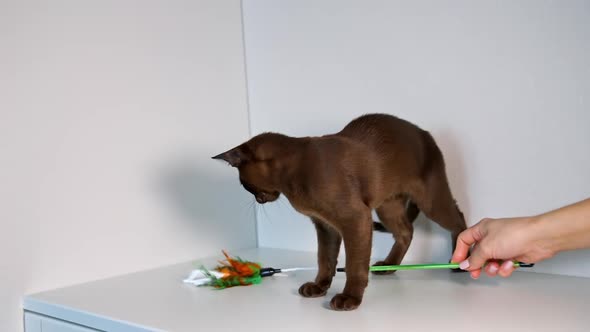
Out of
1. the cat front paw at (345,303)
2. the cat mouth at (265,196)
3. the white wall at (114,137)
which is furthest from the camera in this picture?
the white wall at (114,137)

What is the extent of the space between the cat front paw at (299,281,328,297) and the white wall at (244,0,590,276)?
376 millimetres

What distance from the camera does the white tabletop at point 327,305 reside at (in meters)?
0.97

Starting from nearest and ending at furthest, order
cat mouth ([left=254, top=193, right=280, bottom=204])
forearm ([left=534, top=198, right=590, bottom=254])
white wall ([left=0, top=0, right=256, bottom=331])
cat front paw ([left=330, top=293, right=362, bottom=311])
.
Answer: forearm ([left=534, top=198, right=590, bottom=254]) < cat front paw ([left=330, top=293, right=362, bottom=311]) < cat mouth ([left=254, top=193, right=280, bottom=204]) < white wall ([left=0, top=0, right=256, bottom=331])

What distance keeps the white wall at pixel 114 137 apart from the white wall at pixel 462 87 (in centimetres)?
18

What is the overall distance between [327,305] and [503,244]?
32cm

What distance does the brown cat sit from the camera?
A: 1.09m

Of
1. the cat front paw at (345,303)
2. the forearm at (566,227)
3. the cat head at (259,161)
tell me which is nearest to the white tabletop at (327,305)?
the cat front paw at (345,303)

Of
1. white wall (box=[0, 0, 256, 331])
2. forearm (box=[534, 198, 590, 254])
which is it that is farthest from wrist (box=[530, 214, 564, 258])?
white wall (box=[0, 0, 256, 331])

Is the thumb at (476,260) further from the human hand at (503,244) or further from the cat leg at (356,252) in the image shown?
the cat leg at (356,252)

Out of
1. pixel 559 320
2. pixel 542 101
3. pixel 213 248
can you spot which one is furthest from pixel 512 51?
pixel 213 248

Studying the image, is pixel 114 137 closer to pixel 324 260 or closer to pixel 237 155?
pixel 237 155

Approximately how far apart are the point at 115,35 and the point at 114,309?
67cm

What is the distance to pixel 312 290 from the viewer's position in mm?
1170

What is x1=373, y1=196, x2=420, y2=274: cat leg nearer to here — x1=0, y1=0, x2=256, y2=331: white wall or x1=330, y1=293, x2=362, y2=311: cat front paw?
x1=330, y1=293, x2=362, y2=311: cat front paw
